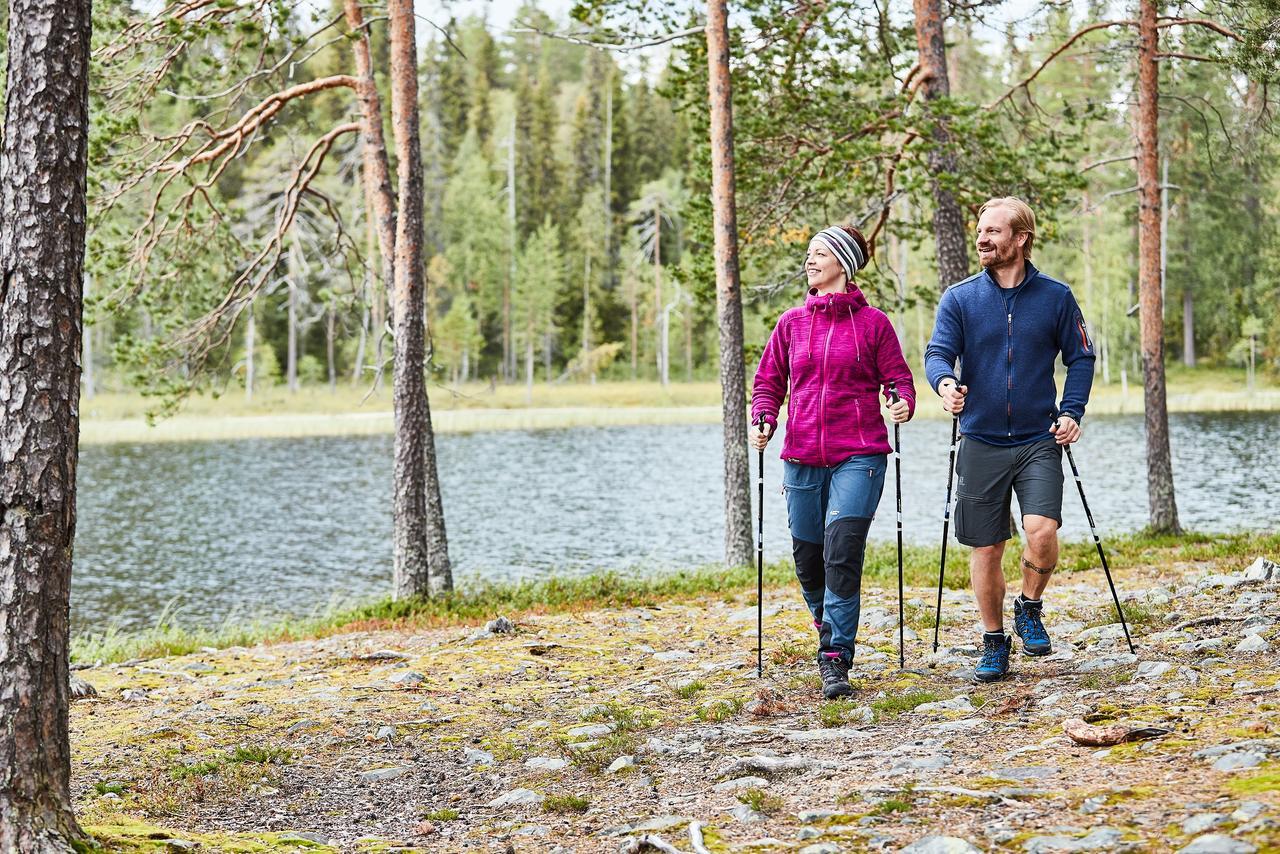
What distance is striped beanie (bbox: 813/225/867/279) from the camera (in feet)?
22.0

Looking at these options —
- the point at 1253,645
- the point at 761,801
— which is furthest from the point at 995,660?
the point at 761,801

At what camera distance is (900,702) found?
245 inches

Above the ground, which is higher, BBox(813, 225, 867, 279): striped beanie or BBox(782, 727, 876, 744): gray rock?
BBox(813, 225, 867, 279): striped beanie

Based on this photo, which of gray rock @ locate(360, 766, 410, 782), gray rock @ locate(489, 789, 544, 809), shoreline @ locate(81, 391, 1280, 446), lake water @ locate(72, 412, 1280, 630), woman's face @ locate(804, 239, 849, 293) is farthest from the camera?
shoreline @ locate(81, 391, 1280, 446)

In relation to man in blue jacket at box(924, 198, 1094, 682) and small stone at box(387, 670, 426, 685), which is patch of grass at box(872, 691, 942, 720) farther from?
small stone at box(387, 670, 426, 685)

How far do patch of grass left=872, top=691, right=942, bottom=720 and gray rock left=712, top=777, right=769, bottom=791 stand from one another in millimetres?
1271

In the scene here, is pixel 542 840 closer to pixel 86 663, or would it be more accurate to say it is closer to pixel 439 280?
pixel 86 663

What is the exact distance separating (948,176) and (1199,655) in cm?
766

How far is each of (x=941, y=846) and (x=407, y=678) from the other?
537 cm

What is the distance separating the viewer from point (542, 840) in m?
4.69

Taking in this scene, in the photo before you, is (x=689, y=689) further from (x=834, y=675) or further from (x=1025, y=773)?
(x=1025, y=773)

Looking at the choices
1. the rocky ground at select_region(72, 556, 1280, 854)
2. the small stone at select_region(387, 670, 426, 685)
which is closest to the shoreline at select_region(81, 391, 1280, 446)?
the small stone at select_region(387, 670, 426, 685)

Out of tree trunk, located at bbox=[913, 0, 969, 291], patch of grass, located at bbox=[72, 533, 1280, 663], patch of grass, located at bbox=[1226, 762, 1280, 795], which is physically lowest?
patch of grass, located at bbox=[72, 533, 1280, 663]

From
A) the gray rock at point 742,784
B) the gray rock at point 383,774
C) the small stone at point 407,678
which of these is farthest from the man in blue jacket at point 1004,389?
the small stone at point 407,678
